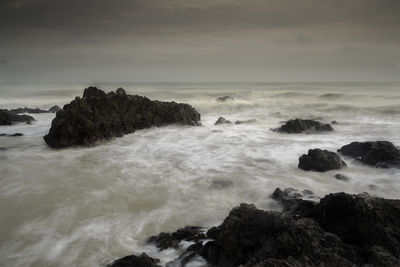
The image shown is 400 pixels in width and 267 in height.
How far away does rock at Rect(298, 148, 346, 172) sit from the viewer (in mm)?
9039

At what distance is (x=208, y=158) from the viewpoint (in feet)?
36.0

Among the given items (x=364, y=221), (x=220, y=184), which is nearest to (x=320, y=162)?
(x=220, y=184)

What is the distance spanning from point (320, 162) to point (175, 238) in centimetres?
537

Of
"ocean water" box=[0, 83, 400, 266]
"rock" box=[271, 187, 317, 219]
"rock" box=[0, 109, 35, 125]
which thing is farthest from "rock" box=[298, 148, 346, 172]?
"rock" box=[0, 109, 35, 125]

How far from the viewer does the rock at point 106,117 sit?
12484mm

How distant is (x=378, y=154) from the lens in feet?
31.6

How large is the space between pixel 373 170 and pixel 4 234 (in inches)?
354

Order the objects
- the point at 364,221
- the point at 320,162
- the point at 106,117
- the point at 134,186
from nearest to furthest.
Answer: the point at 364,221 < the point at 134,186 < the point at 320,162 < the point at 106,117

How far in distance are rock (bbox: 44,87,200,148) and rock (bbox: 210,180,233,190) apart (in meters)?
6.31

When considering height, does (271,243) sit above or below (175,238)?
above

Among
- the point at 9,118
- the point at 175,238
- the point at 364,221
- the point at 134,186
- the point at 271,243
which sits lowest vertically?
the point at 134,186

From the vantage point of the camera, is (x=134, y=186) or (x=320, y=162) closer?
(x=134, y=186)

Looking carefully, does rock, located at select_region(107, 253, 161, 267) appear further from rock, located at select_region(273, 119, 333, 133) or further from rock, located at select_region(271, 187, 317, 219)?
rock, located at select_region(273, 119, 333, 133)

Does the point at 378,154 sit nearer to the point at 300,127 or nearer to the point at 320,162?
the point at 320,162
